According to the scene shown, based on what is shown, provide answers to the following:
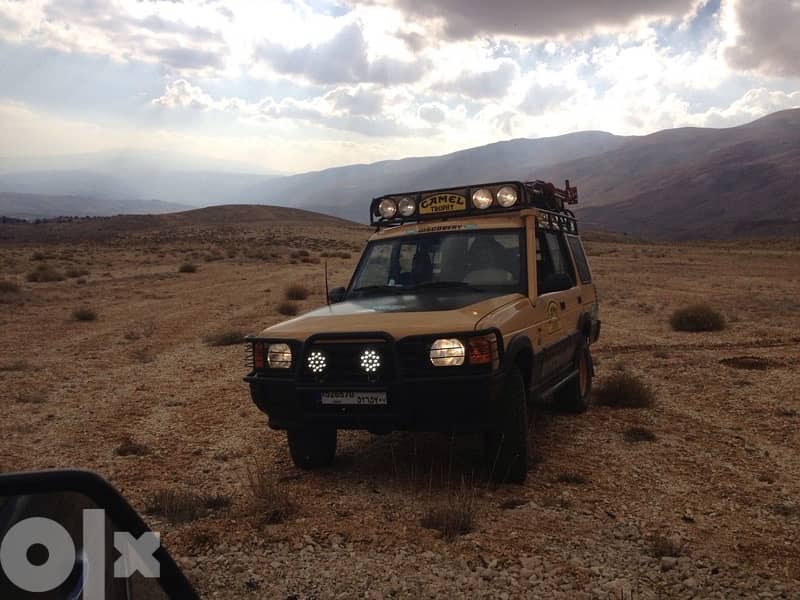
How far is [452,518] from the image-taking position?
4.41 metres

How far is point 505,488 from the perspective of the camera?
5.15 meters

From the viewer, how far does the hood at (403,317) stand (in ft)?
15.5

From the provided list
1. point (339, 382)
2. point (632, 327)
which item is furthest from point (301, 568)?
point (632, 327)

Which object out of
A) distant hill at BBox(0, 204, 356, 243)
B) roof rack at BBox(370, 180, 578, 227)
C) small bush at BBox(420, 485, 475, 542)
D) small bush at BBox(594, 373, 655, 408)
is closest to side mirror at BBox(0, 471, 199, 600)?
small bush at BBox(420, 485, 475, 542)

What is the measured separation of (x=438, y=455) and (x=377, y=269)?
72.6 inches

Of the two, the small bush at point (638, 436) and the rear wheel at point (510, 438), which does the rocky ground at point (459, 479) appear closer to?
the small bush at point (638, 436)

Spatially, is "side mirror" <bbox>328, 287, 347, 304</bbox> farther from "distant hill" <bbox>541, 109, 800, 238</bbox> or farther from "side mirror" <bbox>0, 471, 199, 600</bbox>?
"distant hill" <bbox>541, 109, 800, 238</bbox>

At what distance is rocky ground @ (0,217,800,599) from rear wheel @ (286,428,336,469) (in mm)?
141

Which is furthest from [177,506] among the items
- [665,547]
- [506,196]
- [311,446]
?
[506,196]

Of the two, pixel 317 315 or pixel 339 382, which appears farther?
pixel 317 315

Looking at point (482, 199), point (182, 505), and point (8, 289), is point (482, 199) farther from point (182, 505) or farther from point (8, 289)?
point (8, 289)

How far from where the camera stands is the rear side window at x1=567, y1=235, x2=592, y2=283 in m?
7.85

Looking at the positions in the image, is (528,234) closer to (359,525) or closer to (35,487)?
(359,525)

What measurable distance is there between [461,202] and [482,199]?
221mm
